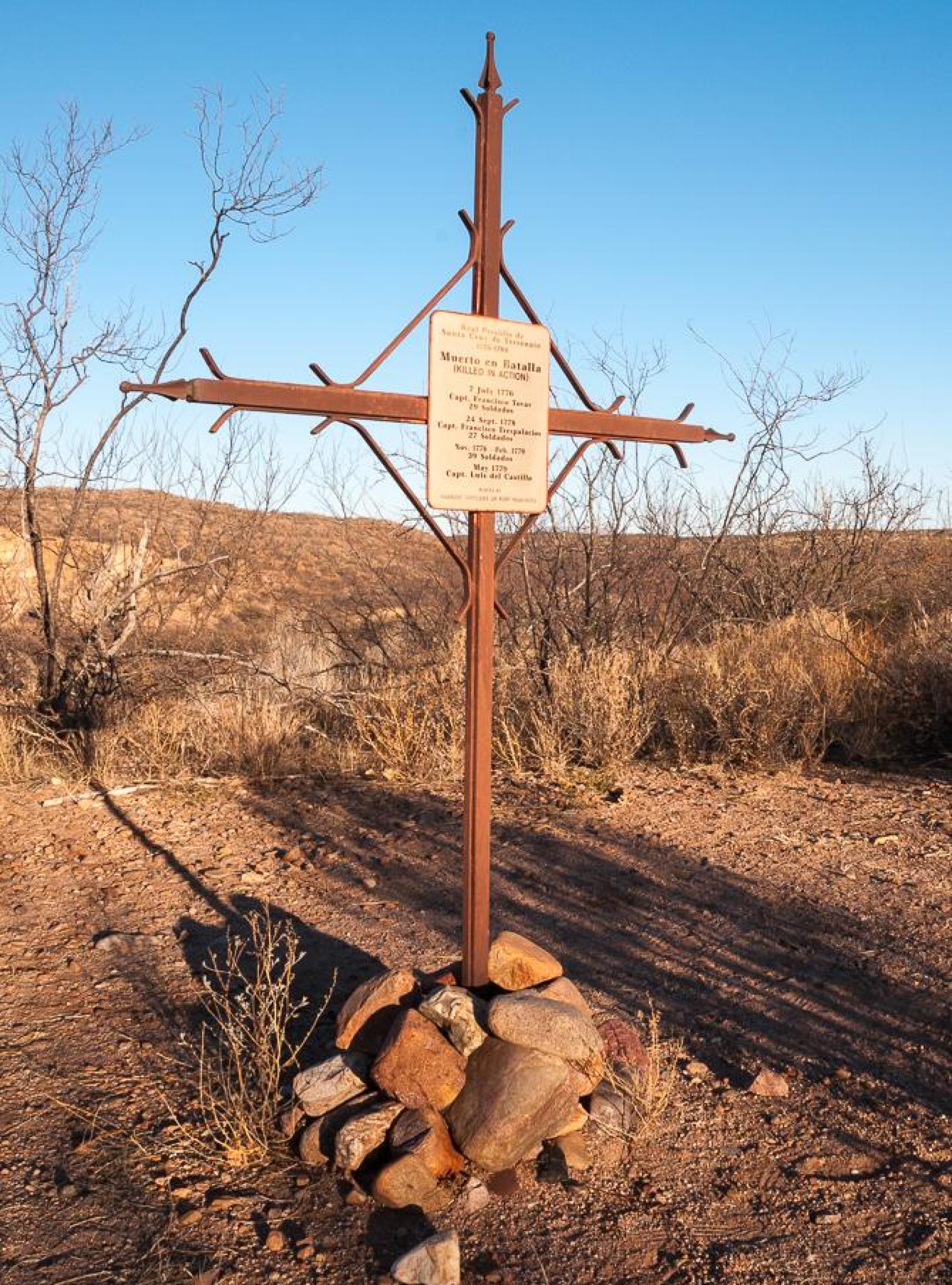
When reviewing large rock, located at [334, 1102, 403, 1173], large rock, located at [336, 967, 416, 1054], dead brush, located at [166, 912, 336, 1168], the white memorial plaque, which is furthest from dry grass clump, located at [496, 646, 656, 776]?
large rock, located at [334, 1102, 403, 1173]

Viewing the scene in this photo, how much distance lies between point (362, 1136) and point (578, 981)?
1.60 metres

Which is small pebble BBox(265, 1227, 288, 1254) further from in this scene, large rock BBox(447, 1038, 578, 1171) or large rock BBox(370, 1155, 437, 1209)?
large rock BBox(447, 1038, 578, 1171)

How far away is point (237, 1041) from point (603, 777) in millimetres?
4426

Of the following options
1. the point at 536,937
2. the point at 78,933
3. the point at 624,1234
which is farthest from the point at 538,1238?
the point at 78,933

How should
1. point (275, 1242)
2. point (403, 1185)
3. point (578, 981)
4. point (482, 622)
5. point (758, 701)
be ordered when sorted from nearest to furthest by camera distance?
point (275, 1242)
point (403, 1185)
point (482, 622)
point (578, 981)
point (758, 701)

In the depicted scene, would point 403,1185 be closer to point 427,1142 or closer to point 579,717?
point 427,1142

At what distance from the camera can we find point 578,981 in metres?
4.65

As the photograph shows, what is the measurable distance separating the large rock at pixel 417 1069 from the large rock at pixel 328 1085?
10 cm

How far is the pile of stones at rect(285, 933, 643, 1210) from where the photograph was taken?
3203mm

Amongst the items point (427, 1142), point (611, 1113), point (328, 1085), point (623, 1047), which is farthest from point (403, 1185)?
point (623, 1047)

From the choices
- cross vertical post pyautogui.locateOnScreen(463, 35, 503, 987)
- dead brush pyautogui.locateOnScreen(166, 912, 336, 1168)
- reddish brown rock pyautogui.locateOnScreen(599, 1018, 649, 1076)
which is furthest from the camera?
reddish brown rock pyautogui.locateOnScreen(599, 1018, 649, 1076)

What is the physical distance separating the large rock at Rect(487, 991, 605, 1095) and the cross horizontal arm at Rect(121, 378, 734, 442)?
1.84 m

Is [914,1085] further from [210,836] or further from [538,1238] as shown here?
[210,836]

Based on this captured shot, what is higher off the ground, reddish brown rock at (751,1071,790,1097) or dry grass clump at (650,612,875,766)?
dry grass clump at (650,612,875,766)
